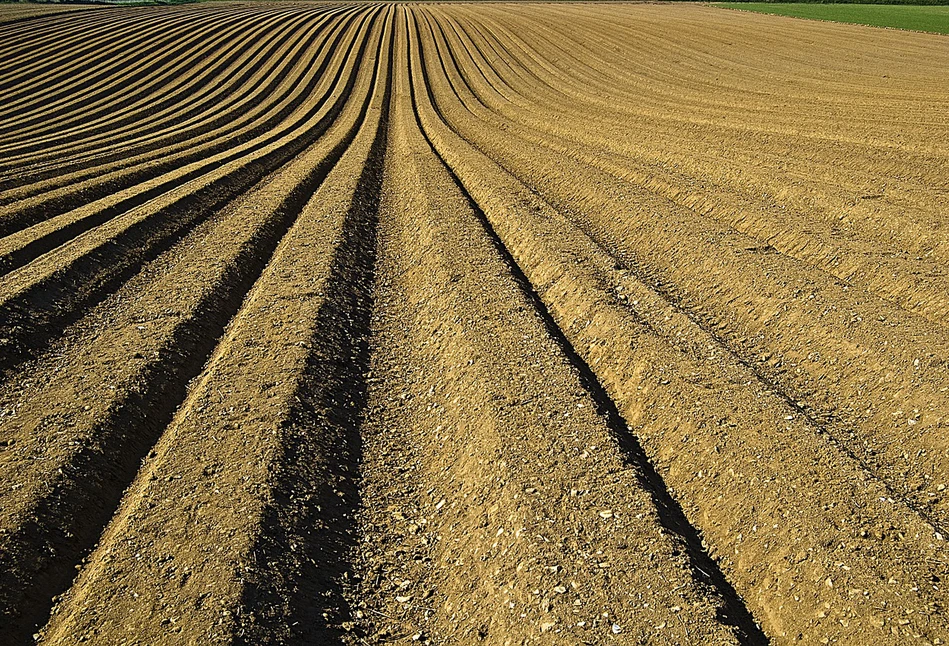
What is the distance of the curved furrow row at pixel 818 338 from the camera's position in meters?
5.70

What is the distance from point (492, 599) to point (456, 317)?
13.6 ft

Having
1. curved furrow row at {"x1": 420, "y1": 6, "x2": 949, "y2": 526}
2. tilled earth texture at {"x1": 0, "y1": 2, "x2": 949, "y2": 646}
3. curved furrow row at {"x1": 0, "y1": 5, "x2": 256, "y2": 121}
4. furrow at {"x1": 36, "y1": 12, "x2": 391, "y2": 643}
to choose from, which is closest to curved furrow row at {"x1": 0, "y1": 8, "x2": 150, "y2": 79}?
curved furrow row at {"x1": 0, "y1": 5, "x2": 256, "y2": 121}

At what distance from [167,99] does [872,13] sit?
53.2m

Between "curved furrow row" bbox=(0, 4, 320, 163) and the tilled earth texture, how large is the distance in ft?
7.84

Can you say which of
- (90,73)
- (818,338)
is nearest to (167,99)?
(90,73)

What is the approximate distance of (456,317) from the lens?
26.3ft

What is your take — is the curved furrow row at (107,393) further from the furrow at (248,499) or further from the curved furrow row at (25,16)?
the curved furrow row at (25,16)

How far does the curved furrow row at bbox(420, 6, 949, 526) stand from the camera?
224 inches

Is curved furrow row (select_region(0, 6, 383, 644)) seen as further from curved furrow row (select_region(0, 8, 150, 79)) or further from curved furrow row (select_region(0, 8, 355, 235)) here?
curved furrow row (select_region(0, 8, 150, 79))

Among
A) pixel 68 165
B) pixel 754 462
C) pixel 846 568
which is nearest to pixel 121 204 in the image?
pixel 68 165

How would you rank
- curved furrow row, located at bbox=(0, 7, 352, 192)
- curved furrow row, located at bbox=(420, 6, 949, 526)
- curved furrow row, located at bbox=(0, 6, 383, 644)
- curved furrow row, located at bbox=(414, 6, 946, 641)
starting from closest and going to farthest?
1. curved furrow row, located at bbox=(414, 6, 946, 641)
2. curved furrow row, located at bbox=(0, 6, 383, 644)
3. curved furrow row, located at bbox=(420, 6, 949, 526)
4. curved furrow row, located at bbox=(0, 7, 352, 192)

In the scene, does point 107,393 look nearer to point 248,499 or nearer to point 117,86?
point 248,499

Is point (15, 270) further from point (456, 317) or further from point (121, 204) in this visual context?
point (456, 317)

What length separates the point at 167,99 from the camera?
27875mm
